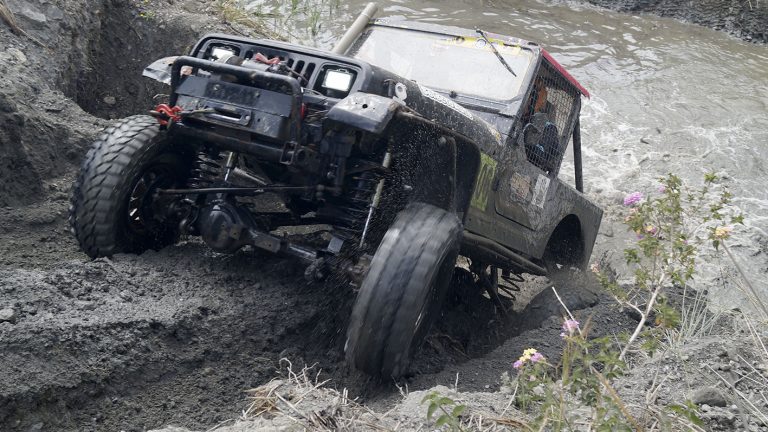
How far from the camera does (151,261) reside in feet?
14.8

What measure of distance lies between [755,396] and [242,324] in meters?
2.38

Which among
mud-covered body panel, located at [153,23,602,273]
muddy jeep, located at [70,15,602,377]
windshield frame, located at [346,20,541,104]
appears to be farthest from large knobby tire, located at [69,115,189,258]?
windshield frame, located at [346,20,541,104]

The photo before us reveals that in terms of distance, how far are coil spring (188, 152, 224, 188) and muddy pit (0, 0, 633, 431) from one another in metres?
0.38

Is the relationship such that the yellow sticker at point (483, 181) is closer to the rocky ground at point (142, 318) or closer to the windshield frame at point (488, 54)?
the windshield frame at point (488, 54)

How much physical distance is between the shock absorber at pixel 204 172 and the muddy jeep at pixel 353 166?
14mm

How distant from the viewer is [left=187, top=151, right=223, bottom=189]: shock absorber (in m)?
4.61

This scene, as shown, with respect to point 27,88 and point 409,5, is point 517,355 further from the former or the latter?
point 409,5

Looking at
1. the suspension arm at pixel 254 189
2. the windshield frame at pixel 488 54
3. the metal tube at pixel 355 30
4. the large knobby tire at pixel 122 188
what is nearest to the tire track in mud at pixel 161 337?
the large knobby tire at pixel 122 188

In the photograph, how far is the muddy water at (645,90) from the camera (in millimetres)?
9938

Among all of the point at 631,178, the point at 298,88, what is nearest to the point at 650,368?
the point at 298,88

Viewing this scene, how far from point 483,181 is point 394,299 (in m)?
1.36

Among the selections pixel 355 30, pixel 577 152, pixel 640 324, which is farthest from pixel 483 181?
pixel 577 152

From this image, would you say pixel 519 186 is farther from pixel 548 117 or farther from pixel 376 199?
pixel 376 199

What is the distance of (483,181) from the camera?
474cm
